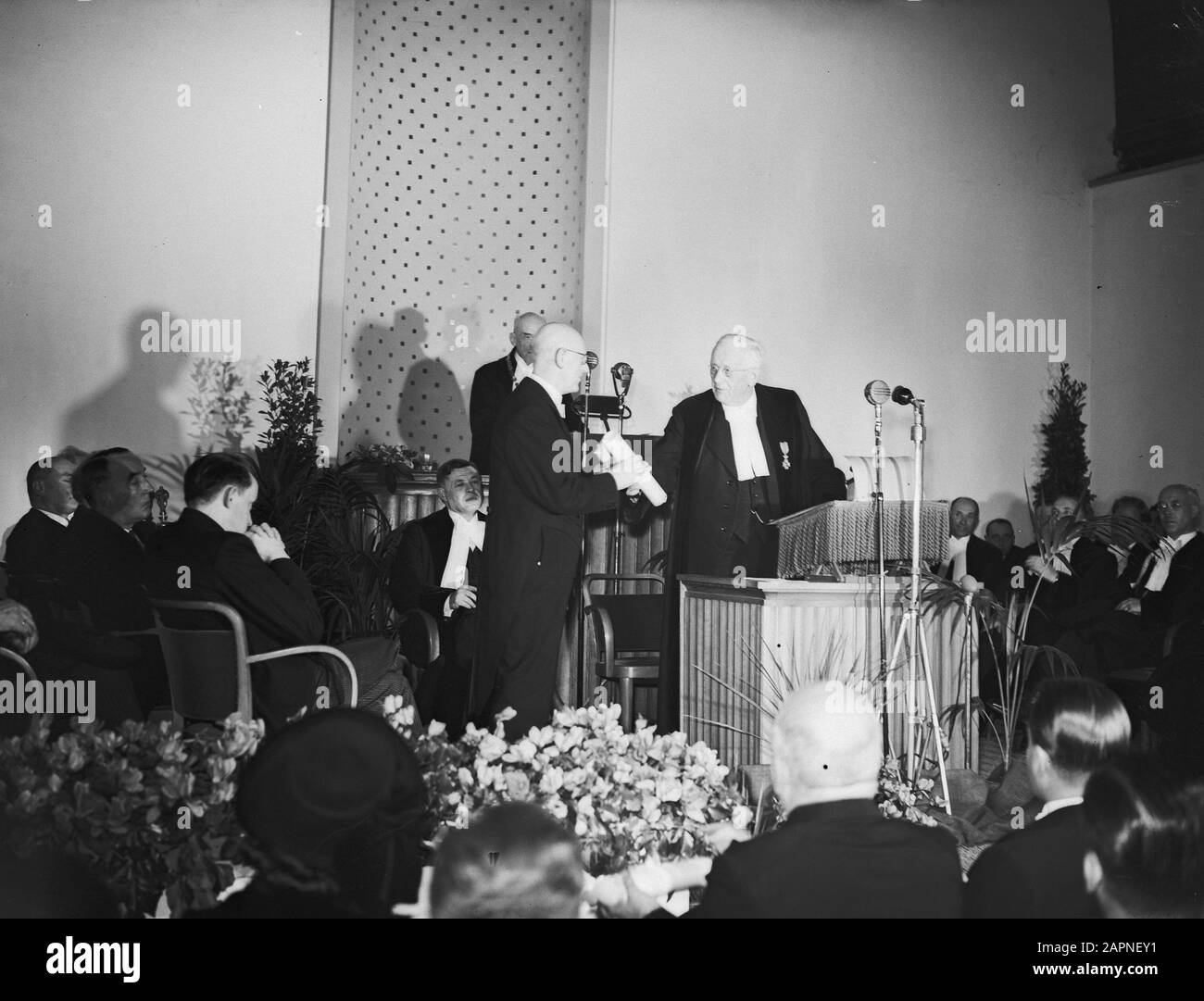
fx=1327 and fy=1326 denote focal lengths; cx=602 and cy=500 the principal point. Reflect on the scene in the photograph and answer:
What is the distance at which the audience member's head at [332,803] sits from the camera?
6.57 feet

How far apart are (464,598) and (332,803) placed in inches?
159

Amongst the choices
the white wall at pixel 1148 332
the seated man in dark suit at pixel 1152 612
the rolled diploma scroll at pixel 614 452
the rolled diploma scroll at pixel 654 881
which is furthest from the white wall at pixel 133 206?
the rolled diploma scroll at pixel 654 881

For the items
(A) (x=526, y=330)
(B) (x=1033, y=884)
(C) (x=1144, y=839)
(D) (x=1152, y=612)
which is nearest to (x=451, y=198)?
(A) (x=526, y=330)

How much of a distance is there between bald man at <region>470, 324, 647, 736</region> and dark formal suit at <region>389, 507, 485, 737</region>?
0.85 meters

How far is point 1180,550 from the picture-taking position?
6.87m

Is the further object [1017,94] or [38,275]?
[1017,94]

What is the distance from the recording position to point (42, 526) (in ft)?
18.1

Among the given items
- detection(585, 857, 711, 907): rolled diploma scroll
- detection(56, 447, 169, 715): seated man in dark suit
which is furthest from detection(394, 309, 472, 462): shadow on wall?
detection(585, 857, 711, 907): rolled diploma scroll

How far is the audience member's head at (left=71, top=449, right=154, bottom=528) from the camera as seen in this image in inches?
203

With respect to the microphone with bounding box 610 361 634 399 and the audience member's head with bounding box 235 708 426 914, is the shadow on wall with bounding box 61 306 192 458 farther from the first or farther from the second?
the audience member's head with bounding box 235 708 426 914

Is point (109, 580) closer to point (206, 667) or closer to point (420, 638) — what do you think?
point (206, 667)

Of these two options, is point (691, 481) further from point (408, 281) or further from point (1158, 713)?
point (408, 281)

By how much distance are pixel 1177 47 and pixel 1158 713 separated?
565 cm
